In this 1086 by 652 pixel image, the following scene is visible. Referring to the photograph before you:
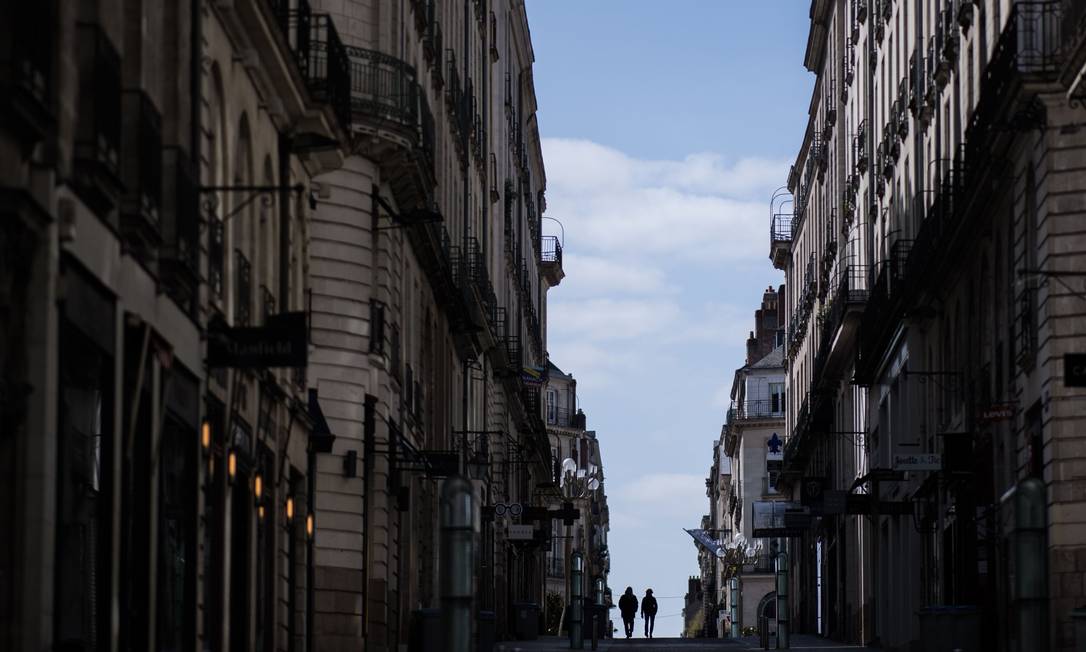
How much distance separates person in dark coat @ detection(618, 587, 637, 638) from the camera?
80.0 meters

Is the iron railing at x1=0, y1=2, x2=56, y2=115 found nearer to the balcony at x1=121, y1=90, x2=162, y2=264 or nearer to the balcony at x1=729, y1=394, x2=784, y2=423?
the balcony at x1=121, y1=90, x2=162, y2=264

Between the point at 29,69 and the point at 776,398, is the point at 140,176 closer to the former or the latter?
the point at 29,69

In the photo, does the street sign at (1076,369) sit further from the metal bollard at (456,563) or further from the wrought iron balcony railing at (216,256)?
the wrought iron balcony railing at (216,256)

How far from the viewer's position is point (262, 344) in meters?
24.4

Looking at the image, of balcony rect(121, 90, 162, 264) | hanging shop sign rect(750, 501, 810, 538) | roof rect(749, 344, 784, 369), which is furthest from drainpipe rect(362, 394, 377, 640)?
roof rect(749, 344, 784, 369)

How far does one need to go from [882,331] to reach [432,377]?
11590mm

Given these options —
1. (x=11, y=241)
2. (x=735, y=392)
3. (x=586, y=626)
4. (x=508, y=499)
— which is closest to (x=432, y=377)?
(x=586, y=626)

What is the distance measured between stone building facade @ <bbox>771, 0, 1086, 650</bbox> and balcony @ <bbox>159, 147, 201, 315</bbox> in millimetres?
8660

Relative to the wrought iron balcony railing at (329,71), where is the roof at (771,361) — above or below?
above

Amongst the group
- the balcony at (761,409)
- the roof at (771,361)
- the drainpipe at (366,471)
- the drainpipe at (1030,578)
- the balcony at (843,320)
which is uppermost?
the roof at (771,361)

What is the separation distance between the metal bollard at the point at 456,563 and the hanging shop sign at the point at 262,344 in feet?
13.2

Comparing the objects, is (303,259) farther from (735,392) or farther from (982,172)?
(735,392)

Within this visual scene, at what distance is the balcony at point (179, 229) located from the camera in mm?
23109

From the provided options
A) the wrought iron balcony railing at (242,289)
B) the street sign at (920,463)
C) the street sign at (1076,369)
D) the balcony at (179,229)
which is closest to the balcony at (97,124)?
the balcony at (179,229)
